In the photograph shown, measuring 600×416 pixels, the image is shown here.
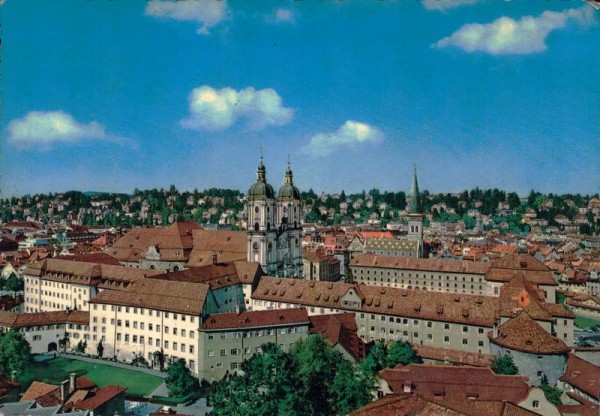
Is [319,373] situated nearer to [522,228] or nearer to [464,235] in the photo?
[464,235]

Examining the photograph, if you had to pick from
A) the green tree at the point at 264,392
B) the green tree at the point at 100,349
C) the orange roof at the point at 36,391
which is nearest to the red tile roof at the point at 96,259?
the green tree at the point at 100,349

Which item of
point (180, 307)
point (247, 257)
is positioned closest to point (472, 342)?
point (180, 307)

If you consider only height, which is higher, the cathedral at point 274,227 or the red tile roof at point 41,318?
the cathedral at point 274,227

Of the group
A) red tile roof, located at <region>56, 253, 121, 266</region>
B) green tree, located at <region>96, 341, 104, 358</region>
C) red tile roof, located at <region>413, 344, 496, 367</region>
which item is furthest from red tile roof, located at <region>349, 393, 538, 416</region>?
red tile roof, located at <region>56, 253, 121, 266</region>

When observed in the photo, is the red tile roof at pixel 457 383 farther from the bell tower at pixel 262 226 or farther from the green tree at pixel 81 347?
the bell tower at pixel 262 226

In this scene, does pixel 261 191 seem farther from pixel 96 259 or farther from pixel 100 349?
pixel 100 349

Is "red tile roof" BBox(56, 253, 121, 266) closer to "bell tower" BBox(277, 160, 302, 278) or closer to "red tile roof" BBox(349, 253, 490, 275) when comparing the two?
"bell tower" BBox(277, 160, 302, 278)
